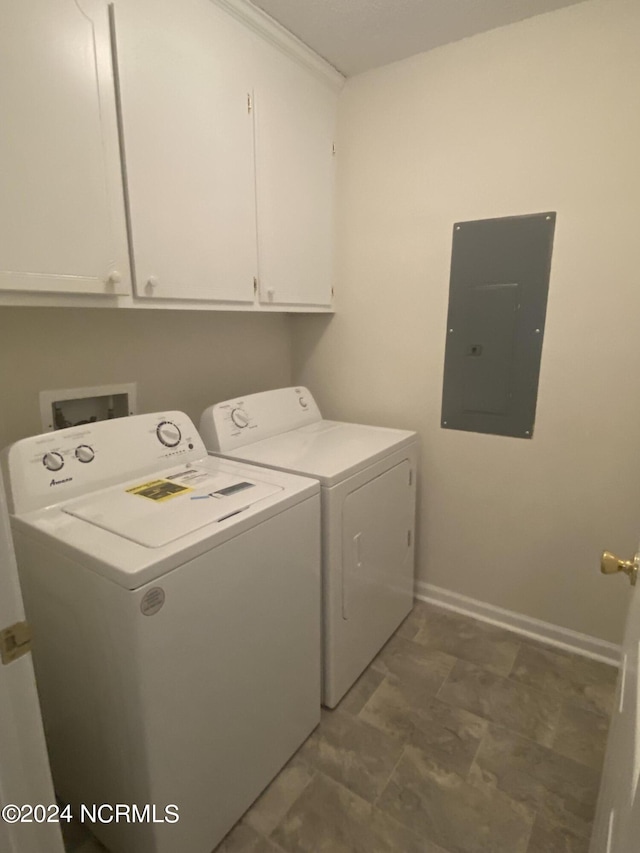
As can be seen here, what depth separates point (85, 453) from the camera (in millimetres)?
1290

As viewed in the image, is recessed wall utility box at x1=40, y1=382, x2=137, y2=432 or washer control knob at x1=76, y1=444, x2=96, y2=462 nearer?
washer control knob at x1=76, y1=444, x2=96, y2=462

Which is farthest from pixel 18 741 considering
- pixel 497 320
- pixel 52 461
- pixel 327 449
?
pixel 497 320

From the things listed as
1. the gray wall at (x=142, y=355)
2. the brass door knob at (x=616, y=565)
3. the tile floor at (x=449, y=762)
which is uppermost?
the gray wall at (x=142, y=355)

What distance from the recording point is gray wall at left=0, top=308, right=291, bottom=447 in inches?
54.2

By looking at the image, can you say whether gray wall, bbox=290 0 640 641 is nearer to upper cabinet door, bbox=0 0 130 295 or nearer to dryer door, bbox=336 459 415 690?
dryer door, bbox=336 459 415 690

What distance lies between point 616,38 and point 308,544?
1.92 meters

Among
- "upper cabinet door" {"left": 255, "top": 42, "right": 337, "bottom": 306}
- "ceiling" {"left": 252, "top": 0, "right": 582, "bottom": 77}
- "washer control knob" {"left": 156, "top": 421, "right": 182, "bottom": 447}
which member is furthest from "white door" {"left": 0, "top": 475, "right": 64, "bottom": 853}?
"ceiling" {"left": 252, "top": 0, "right": 582, "bottom": 77}

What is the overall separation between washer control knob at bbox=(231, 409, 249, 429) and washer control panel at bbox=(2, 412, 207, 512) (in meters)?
0.21

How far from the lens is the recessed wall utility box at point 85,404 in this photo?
1451 mm

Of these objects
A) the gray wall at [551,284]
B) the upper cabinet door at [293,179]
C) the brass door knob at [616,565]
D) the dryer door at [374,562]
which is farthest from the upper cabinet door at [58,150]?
the brass door knob at [616,565]

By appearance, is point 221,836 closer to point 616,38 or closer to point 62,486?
point 62,486

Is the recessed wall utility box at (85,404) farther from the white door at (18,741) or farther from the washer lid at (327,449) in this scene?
the white door at (18,741)

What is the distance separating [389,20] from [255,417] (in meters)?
1.53

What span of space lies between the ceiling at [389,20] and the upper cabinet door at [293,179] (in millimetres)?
122
